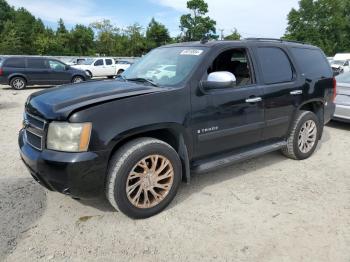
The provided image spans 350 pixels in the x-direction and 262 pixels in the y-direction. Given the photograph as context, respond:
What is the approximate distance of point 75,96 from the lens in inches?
134

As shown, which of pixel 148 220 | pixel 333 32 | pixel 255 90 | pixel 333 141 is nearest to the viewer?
pixel 148 220

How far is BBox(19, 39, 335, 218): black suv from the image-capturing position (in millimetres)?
3104

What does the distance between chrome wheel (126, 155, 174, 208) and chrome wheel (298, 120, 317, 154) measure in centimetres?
262

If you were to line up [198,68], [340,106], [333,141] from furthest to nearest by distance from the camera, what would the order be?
1. [340,106]
2. [333,141]
3. [198,68]

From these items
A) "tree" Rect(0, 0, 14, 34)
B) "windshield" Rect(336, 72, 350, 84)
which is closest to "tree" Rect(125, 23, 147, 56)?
"tree" Rect(0, 0, 14, 34)

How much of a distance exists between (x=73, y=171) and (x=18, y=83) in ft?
48.5

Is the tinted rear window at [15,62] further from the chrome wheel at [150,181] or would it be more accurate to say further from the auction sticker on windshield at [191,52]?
the chrome wheel at [150,181]

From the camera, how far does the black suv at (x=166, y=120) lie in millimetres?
3104

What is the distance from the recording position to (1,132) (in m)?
7.04

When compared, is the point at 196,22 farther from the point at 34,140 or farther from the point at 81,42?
the point at 34,140

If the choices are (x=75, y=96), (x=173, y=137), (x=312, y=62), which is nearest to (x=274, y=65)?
(x=312, y=62)

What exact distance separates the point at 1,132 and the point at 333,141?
22.1 ft

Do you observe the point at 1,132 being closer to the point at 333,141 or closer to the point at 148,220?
the point at 148,220

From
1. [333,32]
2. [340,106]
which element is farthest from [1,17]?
[340,106]
